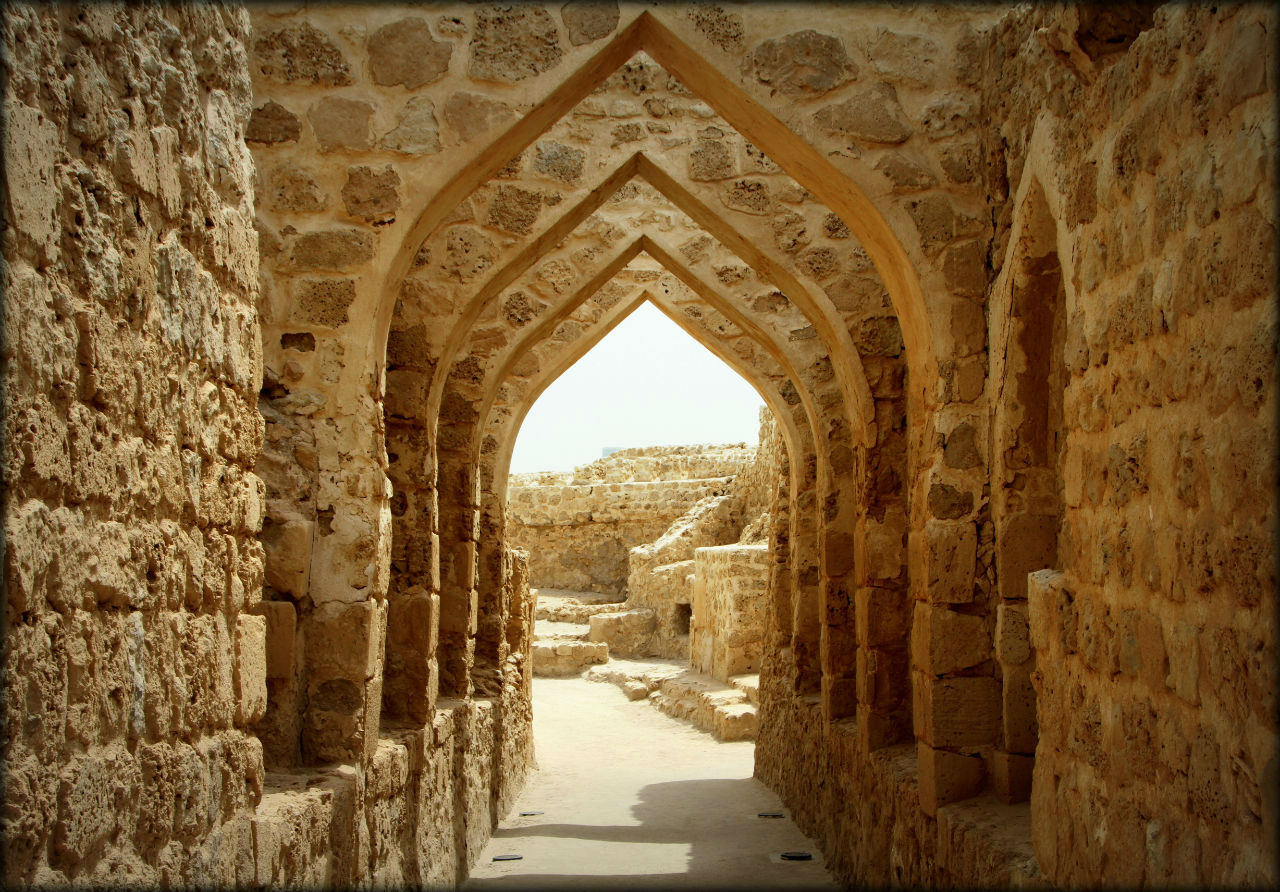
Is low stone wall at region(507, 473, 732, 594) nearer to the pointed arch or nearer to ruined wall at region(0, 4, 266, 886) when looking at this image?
the pointed arch

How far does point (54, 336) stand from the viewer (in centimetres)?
156

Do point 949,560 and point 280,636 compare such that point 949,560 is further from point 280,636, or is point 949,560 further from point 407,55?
point 407,55

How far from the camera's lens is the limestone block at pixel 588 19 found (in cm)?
391

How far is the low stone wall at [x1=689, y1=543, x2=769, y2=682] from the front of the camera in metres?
11.4

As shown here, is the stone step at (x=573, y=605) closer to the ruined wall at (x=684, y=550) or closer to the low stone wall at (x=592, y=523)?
the low stone wall at (x=592, y=523)

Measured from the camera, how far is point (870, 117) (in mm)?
3992

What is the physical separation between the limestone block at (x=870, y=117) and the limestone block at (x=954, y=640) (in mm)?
1717

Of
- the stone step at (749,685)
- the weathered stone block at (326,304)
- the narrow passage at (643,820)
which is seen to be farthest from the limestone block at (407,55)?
the stone step at (749,685)

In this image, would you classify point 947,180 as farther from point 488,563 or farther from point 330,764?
point 488,563

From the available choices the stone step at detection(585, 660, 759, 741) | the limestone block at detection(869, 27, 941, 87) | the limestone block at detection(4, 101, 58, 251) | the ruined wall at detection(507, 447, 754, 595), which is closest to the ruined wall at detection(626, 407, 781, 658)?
the stone step at detection(585, 660, 759, 741)

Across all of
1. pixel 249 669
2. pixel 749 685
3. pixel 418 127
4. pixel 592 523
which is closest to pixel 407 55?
pixel 418 127

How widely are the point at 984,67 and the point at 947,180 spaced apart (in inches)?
16.0

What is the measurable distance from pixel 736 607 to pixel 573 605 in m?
6.66

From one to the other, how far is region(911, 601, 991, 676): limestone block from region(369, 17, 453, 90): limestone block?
2.65 metres
